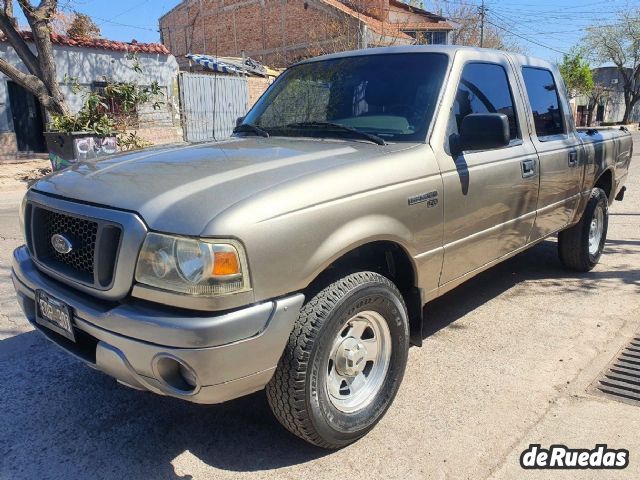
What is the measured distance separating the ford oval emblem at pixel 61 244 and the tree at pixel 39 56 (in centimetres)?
1087

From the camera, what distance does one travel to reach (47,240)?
2748 mm

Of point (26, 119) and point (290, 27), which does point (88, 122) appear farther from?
point (290, 27)

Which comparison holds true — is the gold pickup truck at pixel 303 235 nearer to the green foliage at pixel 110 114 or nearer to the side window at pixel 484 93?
the side window at pixel 484 93

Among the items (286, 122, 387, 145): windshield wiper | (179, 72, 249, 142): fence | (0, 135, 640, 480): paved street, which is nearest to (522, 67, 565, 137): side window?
(0, 135, 640, 480): paved street

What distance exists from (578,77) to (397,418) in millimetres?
47361

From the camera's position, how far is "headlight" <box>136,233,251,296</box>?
6.90 feet

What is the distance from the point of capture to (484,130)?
304 cm

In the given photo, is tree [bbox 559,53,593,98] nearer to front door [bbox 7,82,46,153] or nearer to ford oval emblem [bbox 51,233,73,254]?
front door [bbox 7,82,46,153]

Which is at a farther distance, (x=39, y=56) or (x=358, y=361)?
(x=39, y=56)

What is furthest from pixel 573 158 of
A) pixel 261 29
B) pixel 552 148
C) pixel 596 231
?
pixel 261 29

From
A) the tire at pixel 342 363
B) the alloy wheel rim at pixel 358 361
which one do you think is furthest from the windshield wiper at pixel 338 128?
the alloy wheel rim at pixel 358 361

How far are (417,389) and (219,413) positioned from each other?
3.80ft

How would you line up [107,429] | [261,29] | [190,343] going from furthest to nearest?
[261,29] → [107,429] → [190,343]

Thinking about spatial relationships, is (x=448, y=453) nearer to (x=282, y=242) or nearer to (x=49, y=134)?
(x=282, y=242)
